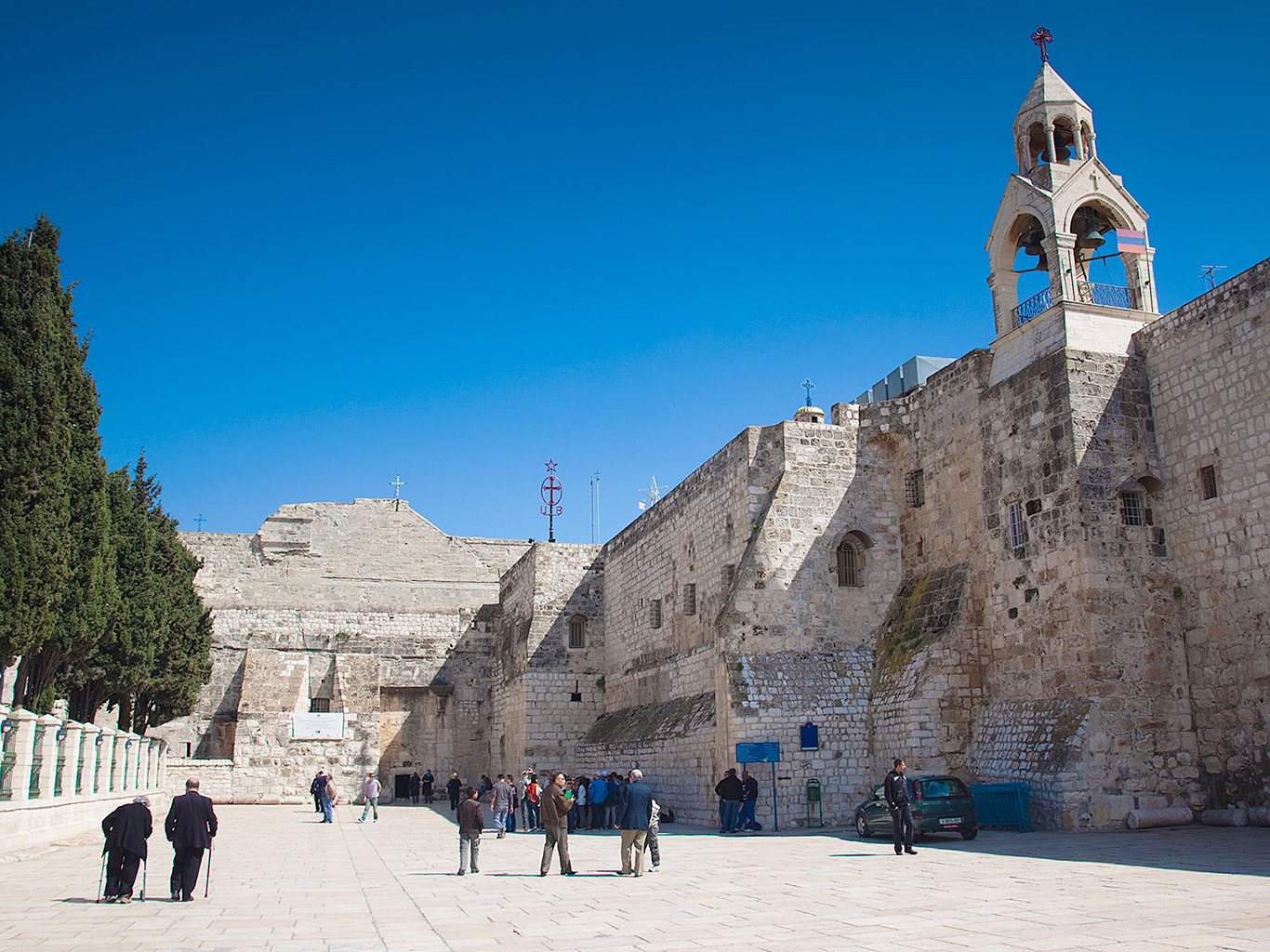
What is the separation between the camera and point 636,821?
38.5 feet

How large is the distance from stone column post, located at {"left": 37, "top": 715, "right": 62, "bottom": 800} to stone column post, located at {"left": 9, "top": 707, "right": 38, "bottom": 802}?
2.70 ft

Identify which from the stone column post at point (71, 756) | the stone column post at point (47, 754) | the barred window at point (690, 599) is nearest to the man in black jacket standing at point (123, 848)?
the stone column post at point (47, 754)

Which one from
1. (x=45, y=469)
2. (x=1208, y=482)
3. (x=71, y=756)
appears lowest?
(x=71, y=756)

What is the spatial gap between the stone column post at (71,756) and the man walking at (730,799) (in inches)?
404

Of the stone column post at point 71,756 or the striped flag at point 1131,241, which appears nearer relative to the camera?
the stone column post at point 71,756

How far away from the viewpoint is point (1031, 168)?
19094mm

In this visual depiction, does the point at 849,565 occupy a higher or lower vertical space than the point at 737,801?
higher

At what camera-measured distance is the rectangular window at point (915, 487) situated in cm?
2058

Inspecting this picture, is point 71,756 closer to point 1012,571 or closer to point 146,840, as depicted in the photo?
point 146,840

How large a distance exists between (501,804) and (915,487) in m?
9.80

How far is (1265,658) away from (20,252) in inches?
747

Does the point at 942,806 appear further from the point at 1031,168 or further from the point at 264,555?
the point at 264,555

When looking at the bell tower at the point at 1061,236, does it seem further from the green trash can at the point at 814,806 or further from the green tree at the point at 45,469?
the green tree at the point at 45,469

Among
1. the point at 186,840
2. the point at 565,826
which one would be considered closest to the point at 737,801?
the point at 565,826
